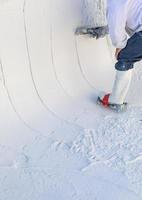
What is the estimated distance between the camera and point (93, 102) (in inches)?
134

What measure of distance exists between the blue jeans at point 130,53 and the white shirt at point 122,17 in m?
0.05

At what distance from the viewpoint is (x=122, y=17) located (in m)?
2.85

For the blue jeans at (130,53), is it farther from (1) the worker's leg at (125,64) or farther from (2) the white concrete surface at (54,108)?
(2) the white concrete surface at (54,108)

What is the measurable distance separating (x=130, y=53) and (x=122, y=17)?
0.32 meters

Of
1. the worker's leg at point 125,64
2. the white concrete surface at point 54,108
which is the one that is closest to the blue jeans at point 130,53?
the worker's leg at point 125,64

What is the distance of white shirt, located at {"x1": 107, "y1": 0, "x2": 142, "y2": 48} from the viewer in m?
2.83

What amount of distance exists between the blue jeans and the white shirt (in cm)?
5

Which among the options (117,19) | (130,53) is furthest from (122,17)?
(130,53)

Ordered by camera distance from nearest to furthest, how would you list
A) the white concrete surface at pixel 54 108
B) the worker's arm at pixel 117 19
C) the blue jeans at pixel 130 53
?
the white concrete surface at pixel 54 108, the worker's arm at pixel 117 19, the blue jeans at pixel 130 53

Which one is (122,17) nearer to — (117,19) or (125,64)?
(117,19)

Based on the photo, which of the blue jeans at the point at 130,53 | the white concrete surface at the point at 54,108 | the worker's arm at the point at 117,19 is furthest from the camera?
the blue jeans at the point at 130,53

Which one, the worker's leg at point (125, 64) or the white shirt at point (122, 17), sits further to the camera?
the worker's leg at point (125, 64)

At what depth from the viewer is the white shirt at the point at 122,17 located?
9.29 ft

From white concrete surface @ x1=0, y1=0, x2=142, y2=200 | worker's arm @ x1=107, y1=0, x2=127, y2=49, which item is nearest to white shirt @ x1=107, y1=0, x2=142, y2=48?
worker's arm @ x1=107, y1=0, x2=127, y2=49
